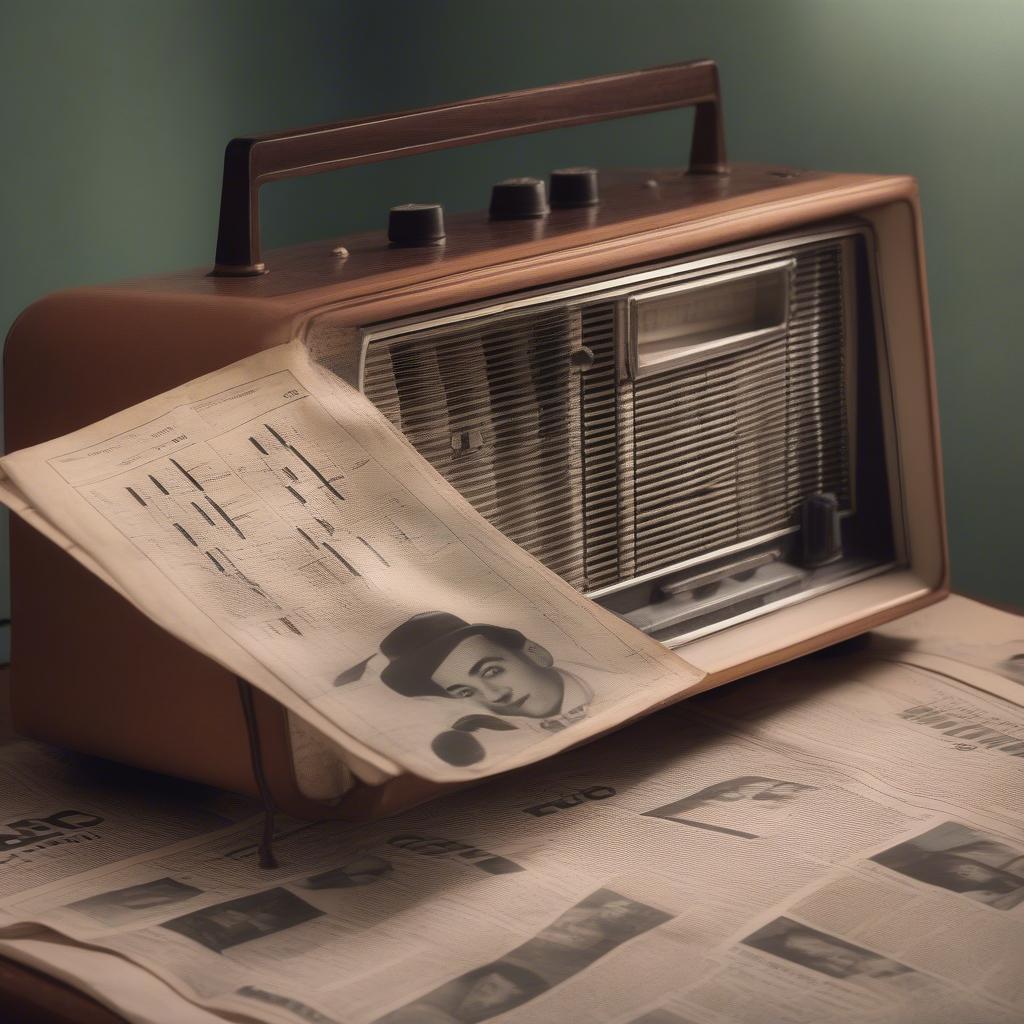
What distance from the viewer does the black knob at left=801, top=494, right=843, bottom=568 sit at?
115 cm

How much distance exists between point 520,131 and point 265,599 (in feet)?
1.42

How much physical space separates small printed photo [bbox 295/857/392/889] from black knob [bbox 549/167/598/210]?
1.58ft

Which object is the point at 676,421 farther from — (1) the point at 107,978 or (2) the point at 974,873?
(1) the point at 107,978

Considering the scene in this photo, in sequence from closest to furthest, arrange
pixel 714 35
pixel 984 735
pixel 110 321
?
pixel 110 321, pixel 984 735, pixel 714 35

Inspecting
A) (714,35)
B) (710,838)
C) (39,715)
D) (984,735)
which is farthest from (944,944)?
(714,35)

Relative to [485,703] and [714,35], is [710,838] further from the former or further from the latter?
[714,35]

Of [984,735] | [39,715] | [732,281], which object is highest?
[732,281]

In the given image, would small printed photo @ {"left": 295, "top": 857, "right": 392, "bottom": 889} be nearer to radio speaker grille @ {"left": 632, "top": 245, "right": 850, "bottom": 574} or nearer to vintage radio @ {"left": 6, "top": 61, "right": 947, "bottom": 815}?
vintage radio @ {"left": 6, "top": 61, "right": 947, "bottom": 815}

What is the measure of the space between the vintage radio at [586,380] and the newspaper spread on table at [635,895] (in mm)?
62

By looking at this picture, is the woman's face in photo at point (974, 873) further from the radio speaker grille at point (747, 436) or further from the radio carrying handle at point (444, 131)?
the radio carrying handle at point (444, 131)

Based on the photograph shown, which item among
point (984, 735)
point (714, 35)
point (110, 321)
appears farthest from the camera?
point (714, 35)

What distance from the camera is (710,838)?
892 mm

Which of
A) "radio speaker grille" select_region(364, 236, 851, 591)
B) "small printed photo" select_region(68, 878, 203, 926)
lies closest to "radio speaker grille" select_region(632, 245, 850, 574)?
"radio speaker grille" select_region(364, 236, 851, 591)

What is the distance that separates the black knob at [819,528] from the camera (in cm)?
115
